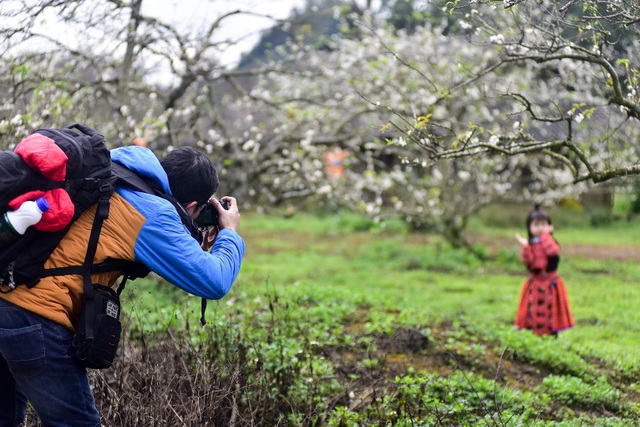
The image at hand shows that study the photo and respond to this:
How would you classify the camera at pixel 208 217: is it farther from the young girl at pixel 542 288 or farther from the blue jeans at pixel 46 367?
the young girl at pixel 542 288

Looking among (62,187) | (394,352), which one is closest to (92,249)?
(62,187)

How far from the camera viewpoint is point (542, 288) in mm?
7402

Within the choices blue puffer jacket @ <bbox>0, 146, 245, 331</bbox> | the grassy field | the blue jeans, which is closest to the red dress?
the grassy field

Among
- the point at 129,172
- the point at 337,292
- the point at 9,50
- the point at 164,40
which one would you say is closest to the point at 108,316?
the point at 129,172

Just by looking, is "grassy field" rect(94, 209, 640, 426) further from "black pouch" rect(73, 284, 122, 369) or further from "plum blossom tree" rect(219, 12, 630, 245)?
"plum blossom tree" rect(219, 12, 630, 245)

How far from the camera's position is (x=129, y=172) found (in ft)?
9.00

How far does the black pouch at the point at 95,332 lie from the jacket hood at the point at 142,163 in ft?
1.54

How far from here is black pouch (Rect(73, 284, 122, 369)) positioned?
255 centimetres

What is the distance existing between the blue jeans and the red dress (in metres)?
5.65

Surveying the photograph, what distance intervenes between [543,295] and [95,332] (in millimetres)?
5731

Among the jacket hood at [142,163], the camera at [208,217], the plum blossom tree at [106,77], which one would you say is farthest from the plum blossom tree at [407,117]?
the jacket hood at [142,163]

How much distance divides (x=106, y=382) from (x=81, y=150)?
158 centimetres

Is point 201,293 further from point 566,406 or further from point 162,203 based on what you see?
point 566,406

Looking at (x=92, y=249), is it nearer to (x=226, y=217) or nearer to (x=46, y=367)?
(x=46, y=367)
